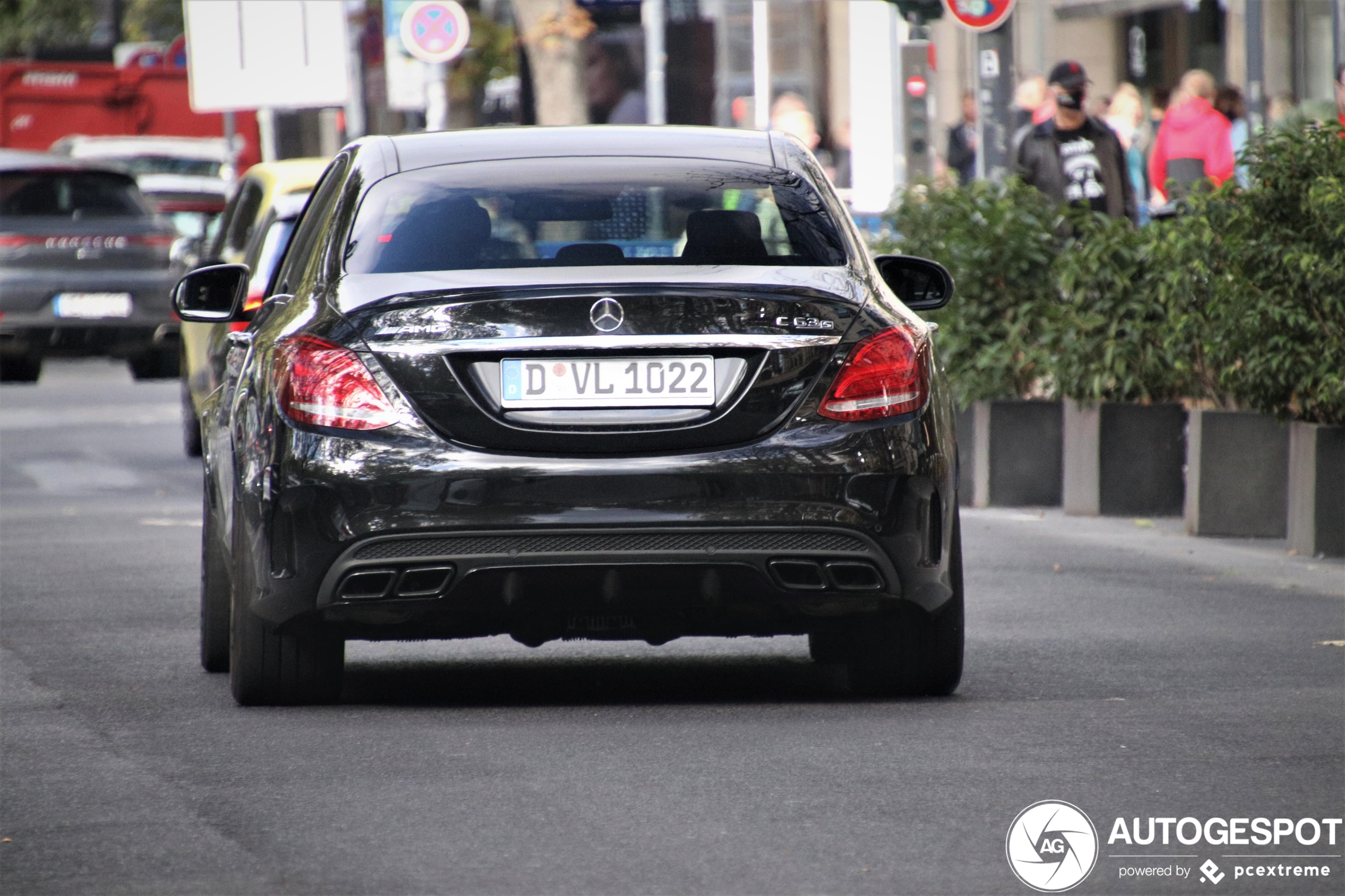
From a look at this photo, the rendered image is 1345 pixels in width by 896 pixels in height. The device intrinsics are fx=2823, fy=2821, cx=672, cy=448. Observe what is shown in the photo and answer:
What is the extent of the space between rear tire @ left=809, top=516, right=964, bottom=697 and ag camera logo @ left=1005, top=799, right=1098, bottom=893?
52.1 inches

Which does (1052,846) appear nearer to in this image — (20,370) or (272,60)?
(20,370)

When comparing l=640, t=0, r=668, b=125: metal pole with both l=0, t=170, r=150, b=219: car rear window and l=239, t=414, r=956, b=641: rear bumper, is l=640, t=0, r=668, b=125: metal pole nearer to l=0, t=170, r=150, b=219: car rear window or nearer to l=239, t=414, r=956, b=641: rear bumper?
l=0, t=170, r=150, b=219: car rear window

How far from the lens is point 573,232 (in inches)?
287

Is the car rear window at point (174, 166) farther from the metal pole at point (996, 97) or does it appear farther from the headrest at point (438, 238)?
the headrest at point (438, 238)

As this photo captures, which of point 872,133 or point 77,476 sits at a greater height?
point 872,133

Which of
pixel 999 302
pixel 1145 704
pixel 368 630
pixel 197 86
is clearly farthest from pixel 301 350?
pixel 197 86

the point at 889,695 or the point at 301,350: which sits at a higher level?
the point at 301,350

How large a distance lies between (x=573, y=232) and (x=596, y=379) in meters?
0.70

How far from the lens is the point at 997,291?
45.7 ft

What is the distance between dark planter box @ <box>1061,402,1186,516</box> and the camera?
12.8 metres

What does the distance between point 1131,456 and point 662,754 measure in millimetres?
6822

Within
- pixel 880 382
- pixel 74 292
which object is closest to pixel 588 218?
pixel 880 382

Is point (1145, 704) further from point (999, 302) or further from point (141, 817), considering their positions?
point (999, 302)

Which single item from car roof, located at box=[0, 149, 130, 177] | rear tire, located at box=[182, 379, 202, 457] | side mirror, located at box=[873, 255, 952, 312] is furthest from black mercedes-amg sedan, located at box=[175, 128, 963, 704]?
car roof, located at box=[0, 149, 130, 177]
